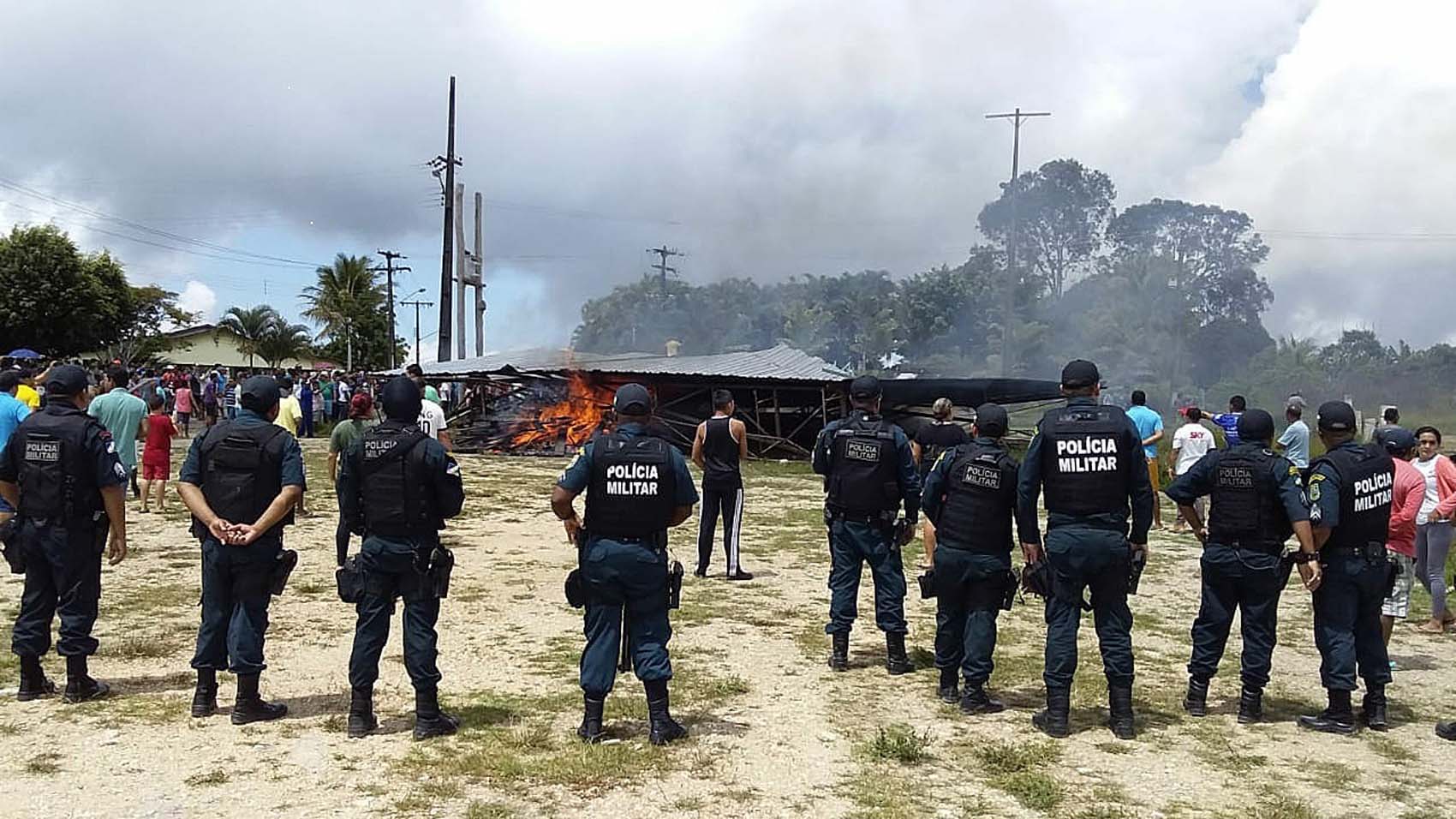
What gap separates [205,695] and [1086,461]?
4.77 m

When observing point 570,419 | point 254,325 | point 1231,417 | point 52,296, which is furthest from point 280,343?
point 1231,417

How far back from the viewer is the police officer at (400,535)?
530 cm

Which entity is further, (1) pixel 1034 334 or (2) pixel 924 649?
(1) pixel 1034 334

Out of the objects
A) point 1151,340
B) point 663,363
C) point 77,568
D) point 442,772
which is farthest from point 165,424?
point 1151,340

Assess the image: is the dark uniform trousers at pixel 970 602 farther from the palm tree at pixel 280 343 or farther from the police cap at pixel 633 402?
the palm tree at pixel 280 343

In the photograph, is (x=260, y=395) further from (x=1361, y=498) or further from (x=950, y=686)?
(x=1361, y=498)

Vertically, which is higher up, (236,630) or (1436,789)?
(236,630)

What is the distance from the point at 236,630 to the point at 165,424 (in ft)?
27.6

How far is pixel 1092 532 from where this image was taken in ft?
18.4

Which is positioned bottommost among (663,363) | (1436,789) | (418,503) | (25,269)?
(1436,789)

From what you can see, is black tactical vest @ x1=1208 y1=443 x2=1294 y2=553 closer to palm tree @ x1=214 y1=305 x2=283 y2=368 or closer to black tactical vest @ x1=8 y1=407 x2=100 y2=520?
black tactical vest @ x1=8 y1=407 x2=100 y2=520

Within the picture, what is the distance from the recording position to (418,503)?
5320 millimetres

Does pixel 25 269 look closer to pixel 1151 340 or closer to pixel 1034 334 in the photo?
pixel 1034 334

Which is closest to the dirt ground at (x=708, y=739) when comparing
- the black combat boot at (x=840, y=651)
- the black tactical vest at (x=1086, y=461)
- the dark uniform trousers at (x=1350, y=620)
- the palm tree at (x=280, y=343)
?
the black combat boot at (x=840, y=651)
